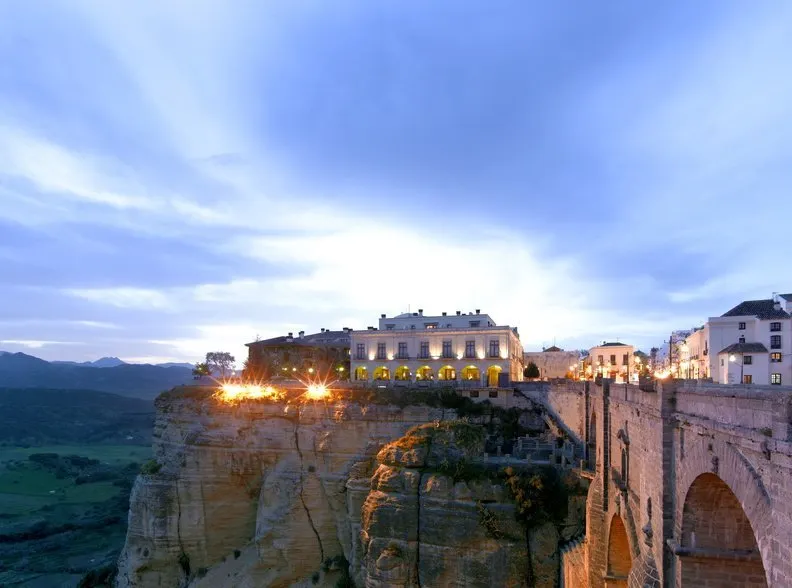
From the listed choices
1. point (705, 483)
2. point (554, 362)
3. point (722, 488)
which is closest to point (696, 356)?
point (554, 362)

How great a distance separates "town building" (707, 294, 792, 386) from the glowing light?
30.9 metres

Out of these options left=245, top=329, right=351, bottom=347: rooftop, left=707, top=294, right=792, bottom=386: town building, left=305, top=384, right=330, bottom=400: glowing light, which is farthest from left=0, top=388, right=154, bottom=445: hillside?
left=707, top=294, right=792, bottom=386: town building

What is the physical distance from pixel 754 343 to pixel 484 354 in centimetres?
2166

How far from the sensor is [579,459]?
30516 millimetres

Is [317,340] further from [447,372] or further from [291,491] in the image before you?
[291,491]

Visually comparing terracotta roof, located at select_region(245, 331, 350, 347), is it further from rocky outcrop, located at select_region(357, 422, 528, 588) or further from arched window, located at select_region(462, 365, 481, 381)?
rocky outcrop, located at select_region(357, 422, 528, 588)

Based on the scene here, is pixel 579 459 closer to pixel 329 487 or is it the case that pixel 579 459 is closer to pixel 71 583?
pixel 329 487

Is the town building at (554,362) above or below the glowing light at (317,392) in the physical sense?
above

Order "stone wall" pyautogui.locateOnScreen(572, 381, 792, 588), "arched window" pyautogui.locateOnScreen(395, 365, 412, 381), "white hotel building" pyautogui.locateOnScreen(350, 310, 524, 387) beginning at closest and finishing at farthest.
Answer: "stone wall" pyautogui.locateOnScreen(572, 381, 792, 588) → "white hotel building" pyautogui.locateOnScreen(350, 310, 524, 387) → "arched window" pyautogui.locateOnScreen(395, 365, 412, 381)

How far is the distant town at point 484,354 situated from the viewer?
150ft

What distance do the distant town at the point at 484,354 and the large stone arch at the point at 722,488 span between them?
810 inches

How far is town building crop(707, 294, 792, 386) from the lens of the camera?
44.9 meters

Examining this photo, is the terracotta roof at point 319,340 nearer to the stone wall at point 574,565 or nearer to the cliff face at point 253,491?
the cliff face at point 253,491

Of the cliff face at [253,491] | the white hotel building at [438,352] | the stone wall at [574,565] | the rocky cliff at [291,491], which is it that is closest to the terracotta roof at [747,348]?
the white hotel building at [438,352]
